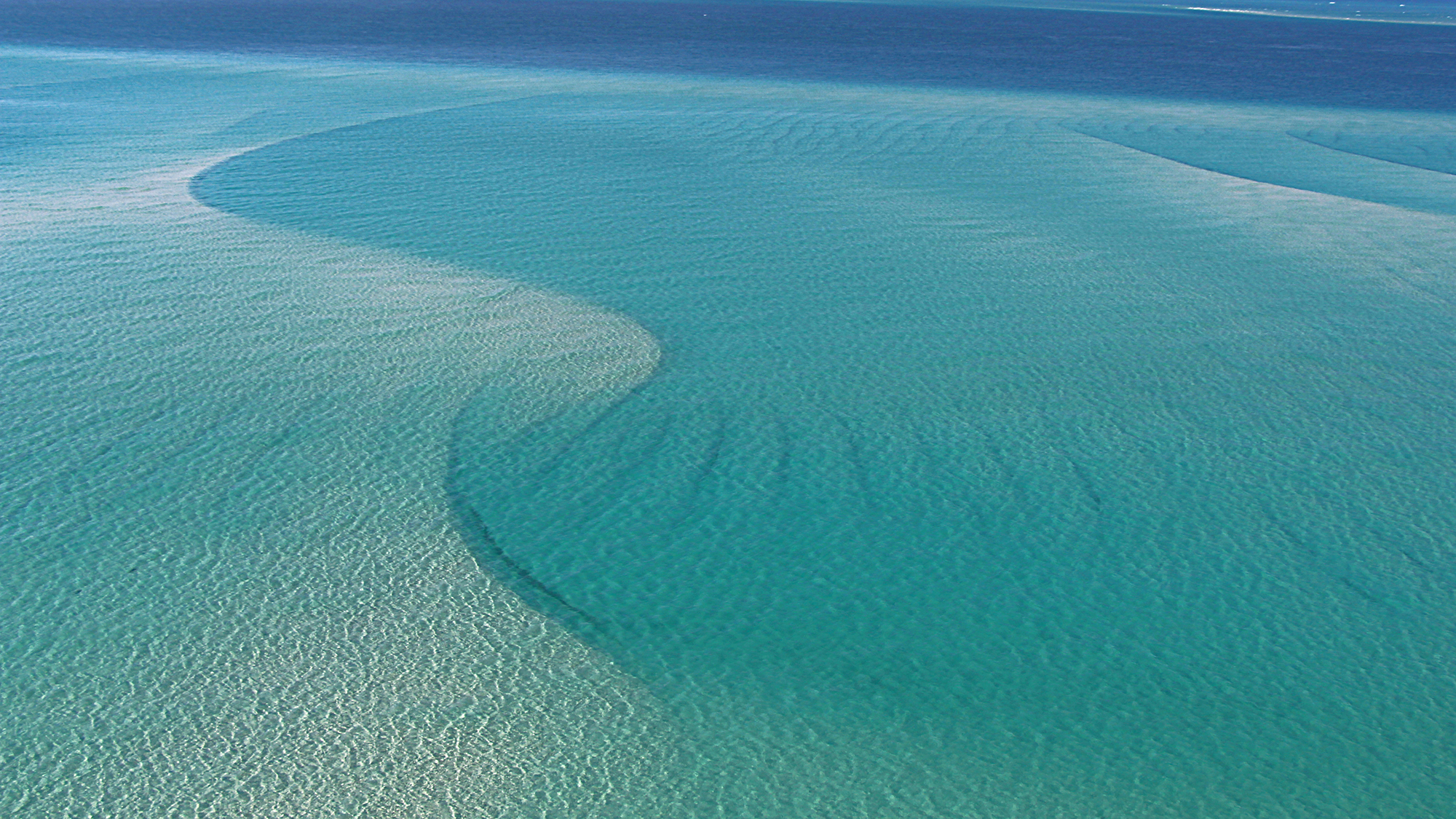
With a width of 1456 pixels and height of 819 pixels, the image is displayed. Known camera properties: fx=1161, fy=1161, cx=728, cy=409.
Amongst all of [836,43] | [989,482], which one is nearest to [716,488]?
[989,482]

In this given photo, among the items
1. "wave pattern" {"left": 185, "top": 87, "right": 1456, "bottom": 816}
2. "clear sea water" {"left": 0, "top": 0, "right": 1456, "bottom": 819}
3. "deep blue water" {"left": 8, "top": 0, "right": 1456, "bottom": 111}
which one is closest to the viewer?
"clear sea water" {"left": 0, "top": 0, "right": 1456, "bottom": 819}

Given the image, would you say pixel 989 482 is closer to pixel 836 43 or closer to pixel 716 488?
pixel 716 488

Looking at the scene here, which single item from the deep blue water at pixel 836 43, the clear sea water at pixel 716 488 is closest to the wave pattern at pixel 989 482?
the clear sea water at pixel 716 488

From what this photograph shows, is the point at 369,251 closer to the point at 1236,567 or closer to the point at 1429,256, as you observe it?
the point at 1236,567

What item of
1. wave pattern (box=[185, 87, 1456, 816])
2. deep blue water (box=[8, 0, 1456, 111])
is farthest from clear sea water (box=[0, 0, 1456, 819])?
deep blue water (box=[8, 0, 1456, 111])

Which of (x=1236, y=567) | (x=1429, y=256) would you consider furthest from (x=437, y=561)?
(x=1429, y=256)

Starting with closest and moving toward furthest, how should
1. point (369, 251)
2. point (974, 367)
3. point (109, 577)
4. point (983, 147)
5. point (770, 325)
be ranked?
point (109, 577) → point (974, 367) → point (770, 325) → point (369, 251) → point (983, 147)

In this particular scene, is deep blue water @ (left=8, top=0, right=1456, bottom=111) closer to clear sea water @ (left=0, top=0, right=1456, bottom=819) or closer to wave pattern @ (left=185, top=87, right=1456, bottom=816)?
clear sea water @ (left=0, top=0, right=1456, bottom=819)

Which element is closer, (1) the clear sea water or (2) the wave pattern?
(1) the clear sea water
